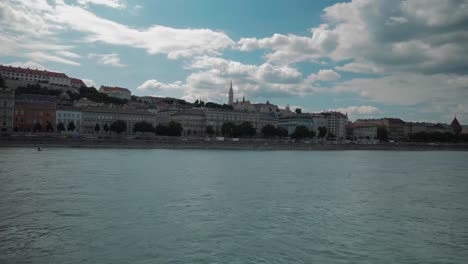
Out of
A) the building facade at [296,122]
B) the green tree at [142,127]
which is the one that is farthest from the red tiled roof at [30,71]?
the building facade at [296,122]

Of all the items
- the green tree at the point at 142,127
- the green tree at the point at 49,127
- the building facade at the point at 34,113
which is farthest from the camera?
the green tree at the point at 142,127

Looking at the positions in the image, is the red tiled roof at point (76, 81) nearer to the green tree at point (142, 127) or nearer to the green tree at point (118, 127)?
the green tree at point (142, 127)

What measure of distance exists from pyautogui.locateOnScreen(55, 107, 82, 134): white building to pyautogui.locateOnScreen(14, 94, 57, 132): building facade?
141 centimetres

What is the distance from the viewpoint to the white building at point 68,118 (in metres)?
73.4

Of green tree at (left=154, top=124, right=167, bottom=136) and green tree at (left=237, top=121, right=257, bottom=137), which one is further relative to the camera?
green tree at (left=237, top=121, right=257, bottom=137)

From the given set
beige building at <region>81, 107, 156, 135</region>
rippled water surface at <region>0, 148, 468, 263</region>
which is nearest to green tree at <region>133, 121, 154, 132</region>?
beige building at <region>81, 107, 156, 135</region>

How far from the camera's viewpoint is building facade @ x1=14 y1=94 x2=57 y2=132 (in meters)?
66.8

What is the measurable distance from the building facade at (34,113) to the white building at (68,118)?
4.62 ft

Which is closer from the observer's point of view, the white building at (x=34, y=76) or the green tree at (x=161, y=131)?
the green tree at (x=161, y=131)

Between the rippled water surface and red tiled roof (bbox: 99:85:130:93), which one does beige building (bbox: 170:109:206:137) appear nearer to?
red tiled roof (bbox: 99:85:130:93)

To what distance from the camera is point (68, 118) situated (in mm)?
75188

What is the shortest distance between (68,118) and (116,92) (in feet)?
121

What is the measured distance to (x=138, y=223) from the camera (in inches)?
384

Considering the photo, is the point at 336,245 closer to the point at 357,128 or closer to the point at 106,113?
the point at 106,113
